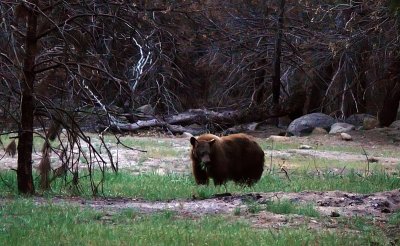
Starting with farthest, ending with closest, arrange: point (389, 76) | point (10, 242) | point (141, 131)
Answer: point (141, 131) < point (389, 76) < point (10, 242)

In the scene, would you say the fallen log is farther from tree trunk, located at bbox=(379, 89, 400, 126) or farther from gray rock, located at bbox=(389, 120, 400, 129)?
gray rock, located at bbox=(389, 120, 400, 129)

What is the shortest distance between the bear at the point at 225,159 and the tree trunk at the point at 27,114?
3.33 metres

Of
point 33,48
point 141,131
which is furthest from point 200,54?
point 33,48

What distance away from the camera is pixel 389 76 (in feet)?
90.2

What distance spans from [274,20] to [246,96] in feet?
17.7

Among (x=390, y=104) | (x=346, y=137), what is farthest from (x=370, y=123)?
(x=346, y=137)

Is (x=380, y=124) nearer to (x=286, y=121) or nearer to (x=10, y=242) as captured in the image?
(x=286, y=121)

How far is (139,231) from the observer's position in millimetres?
7809

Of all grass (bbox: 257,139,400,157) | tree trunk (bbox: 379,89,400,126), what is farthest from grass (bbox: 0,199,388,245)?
tree trunk (bbox: 379,89,400,126)

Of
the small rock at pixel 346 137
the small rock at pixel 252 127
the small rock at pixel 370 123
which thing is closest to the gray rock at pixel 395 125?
the small rock at pixel 370 123

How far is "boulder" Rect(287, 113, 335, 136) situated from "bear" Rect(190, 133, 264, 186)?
48.5 ft

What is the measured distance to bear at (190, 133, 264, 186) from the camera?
1403 cm

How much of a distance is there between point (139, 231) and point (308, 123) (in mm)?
23085

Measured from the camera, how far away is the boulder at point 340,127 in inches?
1139
